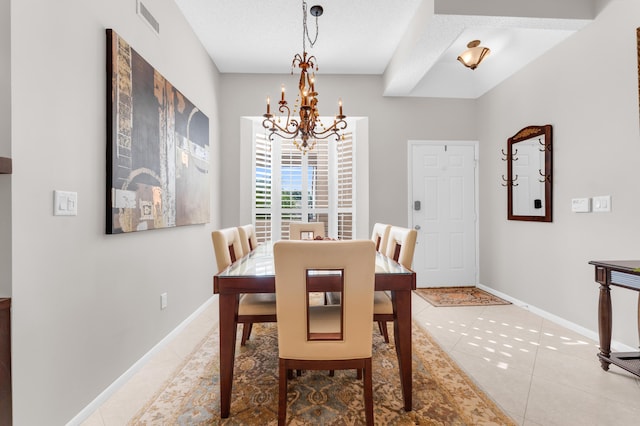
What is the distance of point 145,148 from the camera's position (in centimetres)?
217

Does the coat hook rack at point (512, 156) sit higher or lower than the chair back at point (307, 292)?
higher

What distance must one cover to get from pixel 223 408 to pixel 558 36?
3969mm

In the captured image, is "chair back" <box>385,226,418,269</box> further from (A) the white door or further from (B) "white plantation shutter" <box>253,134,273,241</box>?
(B) "white plantation shutter" <box>253,134,273,241</box>

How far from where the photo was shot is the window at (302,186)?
440cm

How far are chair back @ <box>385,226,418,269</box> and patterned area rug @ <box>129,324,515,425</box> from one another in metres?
0.73

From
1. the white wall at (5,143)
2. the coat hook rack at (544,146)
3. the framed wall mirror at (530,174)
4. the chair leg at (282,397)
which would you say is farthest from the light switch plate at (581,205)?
the white wall at (5,143)

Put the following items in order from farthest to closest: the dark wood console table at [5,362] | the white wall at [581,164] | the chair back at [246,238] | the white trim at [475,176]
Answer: the white trim at [475,176]
the chair back at [246,238]
the white wall at [581,164]
the dark wood console table at [5,362]

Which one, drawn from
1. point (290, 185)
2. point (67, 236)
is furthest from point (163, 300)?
point (290, 185)

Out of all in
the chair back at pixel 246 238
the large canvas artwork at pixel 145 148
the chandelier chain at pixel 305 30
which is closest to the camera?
the large canvas artwork at pixel 145 148

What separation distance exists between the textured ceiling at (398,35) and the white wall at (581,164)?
0.25 meters

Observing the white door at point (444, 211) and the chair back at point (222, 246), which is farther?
the white door at point (444, 211)

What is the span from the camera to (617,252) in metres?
2.43

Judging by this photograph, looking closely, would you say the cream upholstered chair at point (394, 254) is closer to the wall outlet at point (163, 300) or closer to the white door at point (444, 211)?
the wall outlet at point (163, 300)

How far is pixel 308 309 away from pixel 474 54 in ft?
10.5
